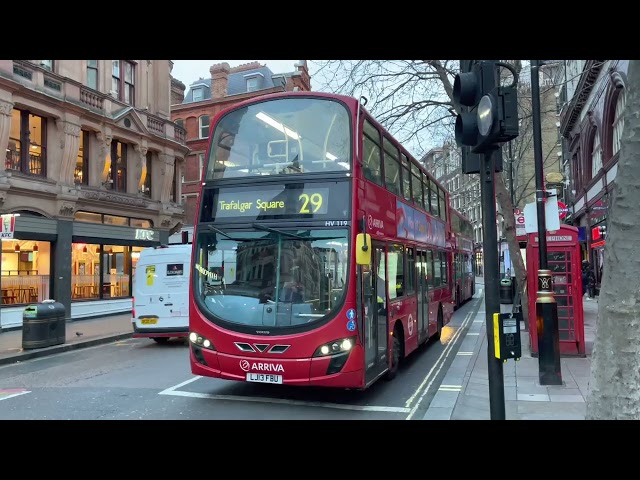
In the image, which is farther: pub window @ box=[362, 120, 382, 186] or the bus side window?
the bus side window

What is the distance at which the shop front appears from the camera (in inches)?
694

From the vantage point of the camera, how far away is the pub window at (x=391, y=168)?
906 cm

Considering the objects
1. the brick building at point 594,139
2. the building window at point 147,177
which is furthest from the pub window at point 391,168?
the building window at point 147,177

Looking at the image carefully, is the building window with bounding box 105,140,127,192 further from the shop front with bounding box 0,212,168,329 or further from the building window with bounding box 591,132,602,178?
the building window with bounding box 591,132,602,178

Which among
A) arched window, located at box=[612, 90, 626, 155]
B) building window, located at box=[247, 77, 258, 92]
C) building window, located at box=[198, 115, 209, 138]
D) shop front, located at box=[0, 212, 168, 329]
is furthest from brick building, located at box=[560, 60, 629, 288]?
building window, located at box=[198, 115, 209, 138]

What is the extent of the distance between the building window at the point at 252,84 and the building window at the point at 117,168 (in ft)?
63.3

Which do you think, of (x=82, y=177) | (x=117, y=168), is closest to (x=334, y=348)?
(x=82, y=177)

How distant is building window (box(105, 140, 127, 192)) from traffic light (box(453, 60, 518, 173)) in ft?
64.9

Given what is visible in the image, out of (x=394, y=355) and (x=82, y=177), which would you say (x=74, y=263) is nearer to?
(x=82, y=177)

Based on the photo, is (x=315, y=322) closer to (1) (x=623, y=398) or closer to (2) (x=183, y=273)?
(1) (x=623, y=398)

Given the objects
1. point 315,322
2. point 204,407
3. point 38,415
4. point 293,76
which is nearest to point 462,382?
point 315,322

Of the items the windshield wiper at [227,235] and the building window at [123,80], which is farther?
the building window at [123,80]

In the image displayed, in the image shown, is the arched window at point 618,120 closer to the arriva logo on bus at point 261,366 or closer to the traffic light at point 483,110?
the traffic light at point 483,110

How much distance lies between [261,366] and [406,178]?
5.44m
